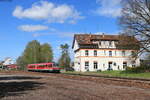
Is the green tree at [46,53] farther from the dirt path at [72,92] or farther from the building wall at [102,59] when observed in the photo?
the dirt path at [72,92]

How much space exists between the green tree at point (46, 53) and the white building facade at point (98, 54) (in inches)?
1359

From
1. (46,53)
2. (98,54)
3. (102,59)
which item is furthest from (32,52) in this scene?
(102,59)

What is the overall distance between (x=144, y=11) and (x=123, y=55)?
3377cm

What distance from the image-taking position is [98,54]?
246 feet

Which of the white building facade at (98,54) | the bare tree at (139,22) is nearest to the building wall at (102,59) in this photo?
the white building facade at (98,54)

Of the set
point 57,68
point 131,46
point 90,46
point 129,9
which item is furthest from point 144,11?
point 90,46

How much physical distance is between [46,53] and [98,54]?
1681 inches

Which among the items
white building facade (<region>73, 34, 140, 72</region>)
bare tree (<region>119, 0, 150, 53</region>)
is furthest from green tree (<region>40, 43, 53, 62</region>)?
bare tree (<region>119, 0, 150, 53</region>)

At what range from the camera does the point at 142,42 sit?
140 feet

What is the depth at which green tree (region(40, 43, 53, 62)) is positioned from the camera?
362ft

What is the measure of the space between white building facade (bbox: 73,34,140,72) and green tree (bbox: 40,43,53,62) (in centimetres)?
3453

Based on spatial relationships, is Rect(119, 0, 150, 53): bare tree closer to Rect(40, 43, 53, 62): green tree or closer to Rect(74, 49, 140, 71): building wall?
Rect(74, 49, 140, 71): building wall

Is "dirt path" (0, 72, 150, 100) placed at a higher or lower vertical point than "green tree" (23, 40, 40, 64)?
lower

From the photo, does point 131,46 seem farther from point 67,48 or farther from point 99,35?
point 67,48
